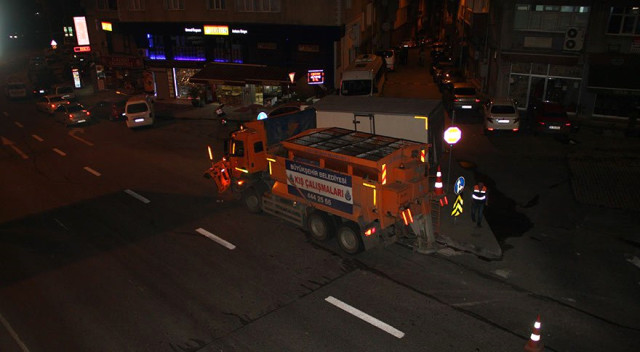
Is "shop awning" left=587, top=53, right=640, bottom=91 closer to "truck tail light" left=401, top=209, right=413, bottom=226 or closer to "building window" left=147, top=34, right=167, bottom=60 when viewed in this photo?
"truck tail light" left=401, top=209, right=413, bottom=226

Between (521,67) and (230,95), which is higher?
(521,67)

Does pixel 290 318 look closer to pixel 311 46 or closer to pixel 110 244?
pixel 110 244

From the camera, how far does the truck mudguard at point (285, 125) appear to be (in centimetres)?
1681

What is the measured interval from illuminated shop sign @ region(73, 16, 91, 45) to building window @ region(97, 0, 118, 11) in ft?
13.1

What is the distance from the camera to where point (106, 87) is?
47.4 m

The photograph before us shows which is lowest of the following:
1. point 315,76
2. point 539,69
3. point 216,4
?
point 315,76

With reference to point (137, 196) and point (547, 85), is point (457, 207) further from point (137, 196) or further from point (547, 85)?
point (547, 85)

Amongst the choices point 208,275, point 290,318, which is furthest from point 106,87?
point 290,318

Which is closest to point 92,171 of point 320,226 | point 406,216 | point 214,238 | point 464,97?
point 214,238

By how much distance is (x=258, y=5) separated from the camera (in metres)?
34.6

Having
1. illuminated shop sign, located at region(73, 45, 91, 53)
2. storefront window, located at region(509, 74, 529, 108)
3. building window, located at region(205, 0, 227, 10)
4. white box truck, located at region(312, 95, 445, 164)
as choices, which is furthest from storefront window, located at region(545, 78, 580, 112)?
illuminated shop sign, located at region(73, 45, 91, 53)

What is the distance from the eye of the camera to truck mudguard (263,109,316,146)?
16812mm

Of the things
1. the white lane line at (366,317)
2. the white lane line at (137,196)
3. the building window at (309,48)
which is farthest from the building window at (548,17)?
the white lane line at (366,317)

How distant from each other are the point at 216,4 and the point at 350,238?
28230 mm
